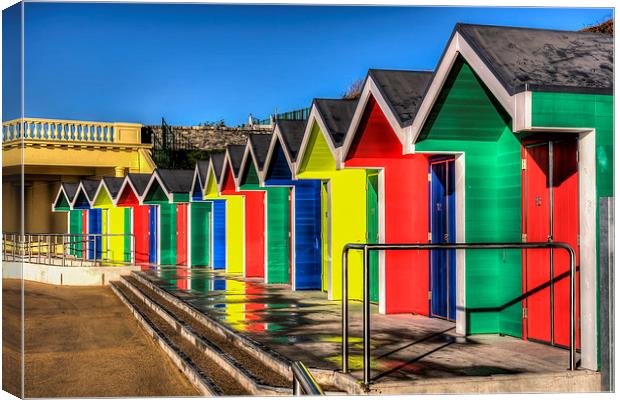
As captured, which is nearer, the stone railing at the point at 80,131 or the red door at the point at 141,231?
the red door at the point at 141,231

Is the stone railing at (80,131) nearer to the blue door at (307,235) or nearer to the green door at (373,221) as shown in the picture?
the blue door at (307,235)

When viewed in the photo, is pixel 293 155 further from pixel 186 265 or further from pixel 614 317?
pixel 186 265

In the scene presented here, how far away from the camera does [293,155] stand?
57.2 ft

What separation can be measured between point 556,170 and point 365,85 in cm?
361

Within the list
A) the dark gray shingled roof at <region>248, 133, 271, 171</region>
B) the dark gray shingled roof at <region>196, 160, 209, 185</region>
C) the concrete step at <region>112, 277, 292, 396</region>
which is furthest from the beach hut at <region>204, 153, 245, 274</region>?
the concrete step at <region>112, 277, 292, 396</region>

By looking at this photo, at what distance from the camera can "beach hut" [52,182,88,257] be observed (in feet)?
127

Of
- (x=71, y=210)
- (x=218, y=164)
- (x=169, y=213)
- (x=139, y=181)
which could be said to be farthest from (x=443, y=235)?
(x=71, y=210)

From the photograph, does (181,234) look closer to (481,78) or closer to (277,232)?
(277,232)

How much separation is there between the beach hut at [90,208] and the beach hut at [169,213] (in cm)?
634

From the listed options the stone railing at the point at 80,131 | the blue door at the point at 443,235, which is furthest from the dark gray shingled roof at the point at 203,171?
the blue door at the point at 443,235

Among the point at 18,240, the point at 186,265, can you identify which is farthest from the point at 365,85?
the point at 186,265


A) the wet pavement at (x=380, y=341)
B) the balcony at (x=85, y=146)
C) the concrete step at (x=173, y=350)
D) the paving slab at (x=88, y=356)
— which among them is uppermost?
the balcony at (x=85, y=146)

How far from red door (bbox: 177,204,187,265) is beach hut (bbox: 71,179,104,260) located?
23.3 ft

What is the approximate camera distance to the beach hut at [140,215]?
104ft
